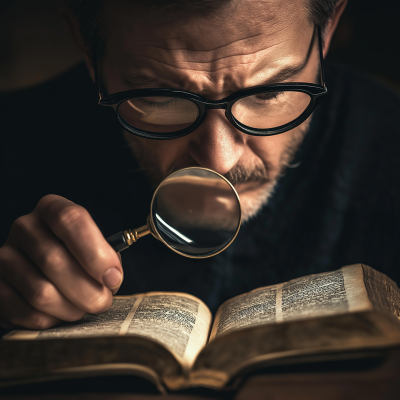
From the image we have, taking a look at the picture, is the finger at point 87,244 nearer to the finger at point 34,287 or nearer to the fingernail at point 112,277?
the fingernail at point 112,277

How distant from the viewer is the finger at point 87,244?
104 centimetres

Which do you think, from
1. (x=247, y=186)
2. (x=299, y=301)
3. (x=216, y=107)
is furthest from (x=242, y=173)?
(x=299, y=301)

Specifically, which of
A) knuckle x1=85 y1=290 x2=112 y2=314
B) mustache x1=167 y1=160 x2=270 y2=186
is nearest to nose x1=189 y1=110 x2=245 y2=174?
mustache x1=167 y1=160 x2=270 y2=186

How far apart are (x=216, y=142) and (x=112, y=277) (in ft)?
2.21

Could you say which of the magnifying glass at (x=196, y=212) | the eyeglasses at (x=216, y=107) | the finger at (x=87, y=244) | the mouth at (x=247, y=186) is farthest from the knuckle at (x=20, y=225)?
the mouth at (x=247, y=186)

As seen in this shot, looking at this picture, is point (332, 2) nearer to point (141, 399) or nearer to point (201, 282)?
point (201, 282)

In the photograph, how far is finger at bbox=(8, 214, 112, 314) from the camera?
1.07 meters

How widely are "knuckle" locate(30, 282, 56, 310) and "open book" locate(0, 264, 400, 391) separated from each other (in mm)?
88

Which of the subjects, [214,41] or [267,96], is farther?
[267,96]

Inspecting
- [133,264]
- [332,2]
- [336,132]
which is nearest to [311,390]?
[133,264]

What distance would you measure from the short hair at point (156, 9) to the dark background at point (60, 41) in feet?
3.98

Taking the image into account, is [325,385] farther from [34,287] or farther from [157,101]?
[157,101]

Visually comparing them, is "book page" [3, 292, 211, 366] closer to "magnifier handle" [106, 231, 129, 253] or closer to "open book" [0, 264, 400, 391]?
"open book" [0, 264, 400, 391]

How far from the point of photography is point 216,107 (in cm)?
135
